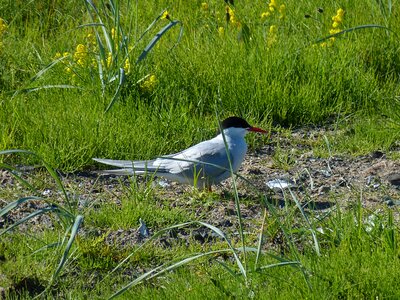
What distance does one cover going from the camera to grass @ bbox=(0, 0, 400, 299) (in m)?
3.87

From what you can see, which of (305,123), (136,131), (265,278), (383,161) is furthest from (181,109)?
(265,278)

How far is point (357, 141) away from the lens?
582cm

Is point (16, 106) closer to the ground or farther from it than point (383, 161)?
farther from it

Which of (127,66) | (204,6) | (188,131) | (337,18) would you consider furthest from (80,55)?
(337,18)

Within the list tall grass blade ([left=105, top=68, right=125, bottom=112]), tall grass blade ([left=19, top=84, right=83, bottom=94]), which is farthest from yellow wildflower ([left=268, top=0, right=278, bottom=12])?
tall grass blade ([left=19, top=84, right=83, bottom=94])

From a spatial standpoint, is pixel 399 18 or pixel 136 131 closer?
pixel 136 131

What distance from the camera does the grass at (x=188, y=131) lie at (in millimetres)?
3867

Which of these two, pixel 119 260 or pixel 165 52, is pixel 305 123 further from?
pixel 119 260

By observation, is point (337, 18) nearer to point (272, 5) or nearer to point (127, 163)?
point (272, 5)

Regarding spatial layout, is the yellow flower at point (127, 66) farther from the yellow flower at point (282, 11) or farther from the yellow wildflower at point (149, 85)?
the yellow flower at point (282, 11)

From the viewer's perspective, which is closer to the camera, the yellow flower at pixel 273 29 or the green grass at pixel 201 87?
the green grass at pixel 201 87

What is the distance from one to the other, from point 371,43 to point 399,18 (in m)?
0.43

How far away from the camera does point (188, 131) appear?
5.79 meters

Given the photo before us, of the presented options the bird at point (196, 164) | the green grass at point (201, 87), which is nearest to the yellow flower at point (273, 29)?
the green grass at point (201, 87)
